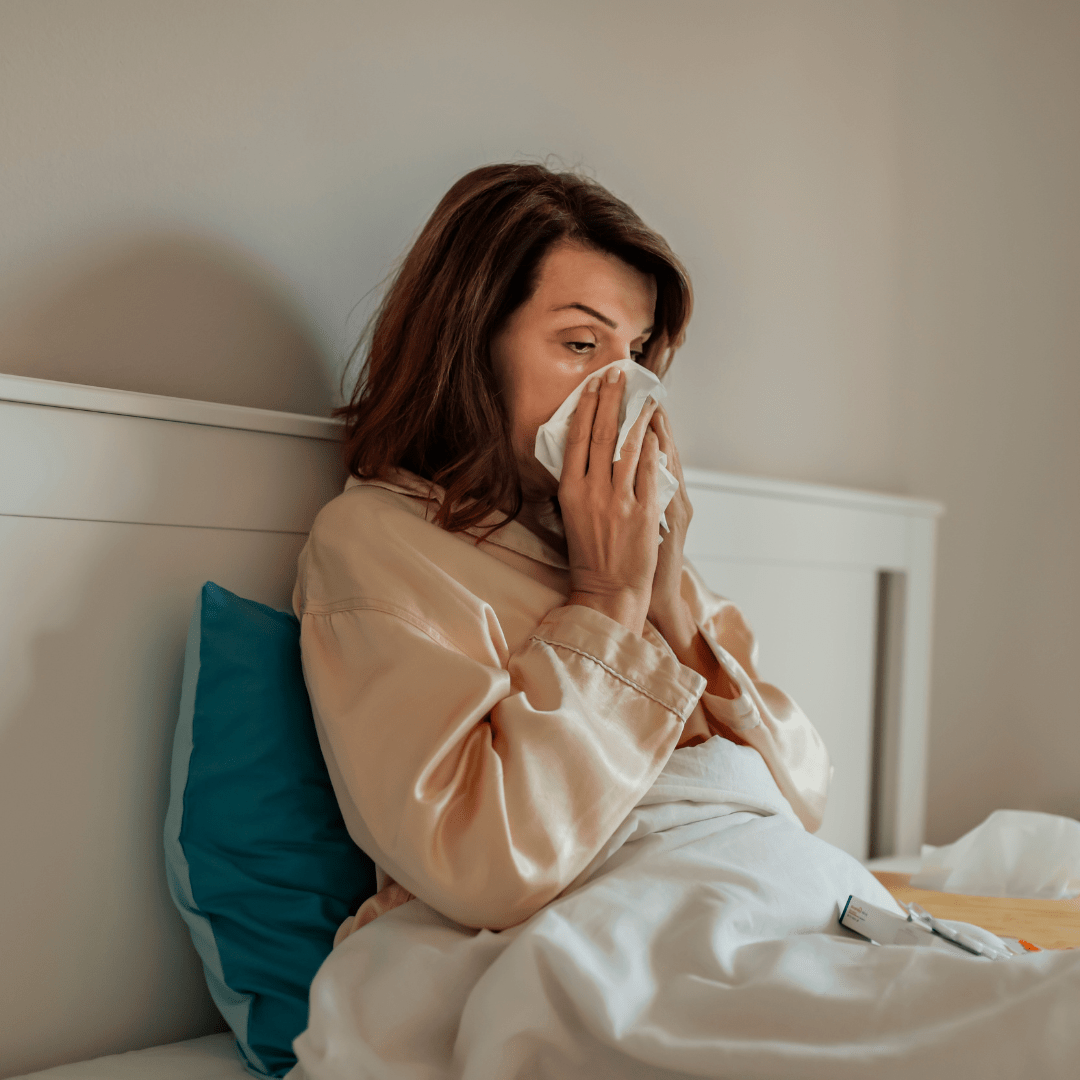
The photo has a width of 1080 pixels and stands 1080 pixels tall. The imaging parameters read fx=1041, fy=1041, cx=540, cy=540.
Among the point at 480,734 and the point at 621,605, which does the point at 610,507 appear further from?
the point at 480,734

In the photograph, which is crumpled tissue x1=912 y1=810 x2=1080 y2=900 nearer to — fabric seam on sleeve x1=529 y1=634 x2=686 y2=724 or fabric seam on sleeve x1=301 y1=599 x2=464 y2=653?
fabric seam on sleeve x1=529 y1=634 x2=686 y2=724

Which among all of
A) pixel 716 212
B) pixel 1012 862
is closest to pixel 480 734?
pixel 1012 862

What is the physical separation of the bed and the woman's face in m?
0.21

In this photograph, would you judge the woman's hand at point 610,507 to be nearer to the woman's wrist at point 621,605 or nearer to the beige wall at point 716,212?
the woman's wrist at point 621,605

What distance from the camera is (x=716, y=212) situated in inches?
65.7

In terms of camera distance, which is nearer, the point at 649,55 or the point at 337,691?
the point at 337,691

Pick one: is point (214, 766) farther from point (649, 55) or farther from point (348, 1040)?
point (649, 55)

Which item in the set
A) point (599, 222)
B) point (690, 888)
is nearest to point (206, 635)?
point (690, 888)

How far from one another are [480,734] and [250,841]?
8.7 inches

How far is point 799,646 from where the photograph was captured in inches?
66.5

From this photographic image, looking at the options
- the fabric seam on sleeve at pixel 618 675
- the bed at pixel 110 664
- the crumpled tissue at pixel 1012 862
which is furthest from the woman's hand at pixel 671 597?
the crumpled tissue at pixel 1012 862

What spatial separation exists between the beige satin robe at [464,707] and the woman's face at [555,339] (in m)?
0.14

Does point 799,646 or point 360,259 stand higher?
point 360,259

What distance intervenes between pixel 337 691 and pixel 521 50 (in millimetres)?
958
